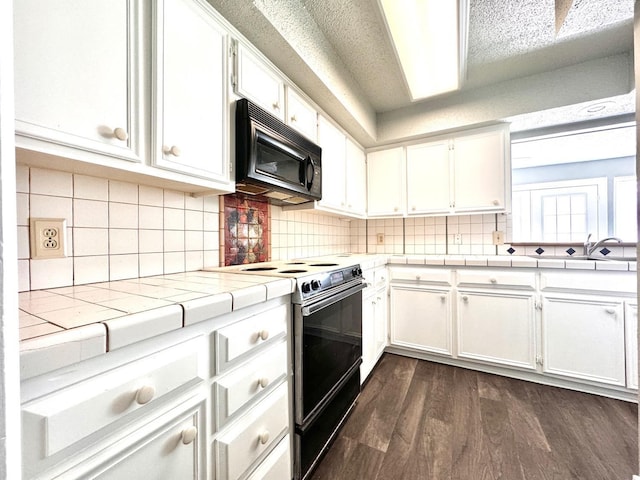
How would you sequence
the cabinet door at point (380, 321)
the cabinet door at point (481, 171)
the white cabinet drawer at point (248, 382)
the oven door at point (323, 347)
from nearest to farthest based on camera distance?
the white cabinet drawer at point (248, 382)
the oven door at point (323, 347)
the cabinet door at point (380, 321)
the cabinet door at point (481, 171)

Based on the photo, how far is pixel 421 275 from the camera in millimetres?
2254

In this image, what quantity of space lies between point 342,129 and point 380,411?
2.19m

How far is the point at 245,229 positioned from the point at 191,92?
2.65 feet

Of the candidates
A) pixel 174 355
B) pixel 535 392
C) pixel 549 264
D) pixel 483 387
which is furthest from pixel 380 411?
pixel 549 264

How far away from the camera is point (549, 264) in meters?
1.85

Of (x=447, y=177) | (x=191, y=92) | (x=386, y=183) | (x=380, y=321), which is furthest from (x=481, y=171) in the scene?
(x=191, y=92)

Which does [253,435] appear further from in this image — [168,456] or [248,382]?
[168,456]

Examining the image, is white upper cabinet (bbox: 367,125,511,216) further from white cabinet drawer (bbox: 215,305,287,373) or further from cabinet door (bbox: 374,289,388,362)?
A: white cabinet drawer (bbox: 215,305,287,373)

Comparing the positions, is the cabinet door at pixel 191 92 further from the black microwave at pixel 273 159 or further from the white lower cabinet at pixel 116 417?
the white lower cabinet at pixel 116 417

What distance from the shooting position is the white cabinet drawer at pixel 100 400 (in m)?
0.43

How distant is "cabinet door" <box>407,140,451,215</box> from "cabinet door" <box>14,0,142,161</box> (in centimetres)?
233

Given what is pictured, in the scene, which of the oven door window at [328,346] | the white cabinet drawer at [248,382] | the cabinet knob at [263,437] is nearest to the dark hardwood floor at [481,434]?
the oven door window at [328,346]

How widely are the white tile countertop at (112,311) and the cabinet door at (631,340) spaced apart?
2.26 metres

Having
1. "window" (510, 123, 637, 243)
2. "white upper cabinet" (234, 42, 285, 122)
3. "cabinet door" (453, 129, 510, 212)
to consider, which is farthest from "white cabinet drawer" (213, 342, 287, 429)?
"window" (510, 123, 637, 243)
